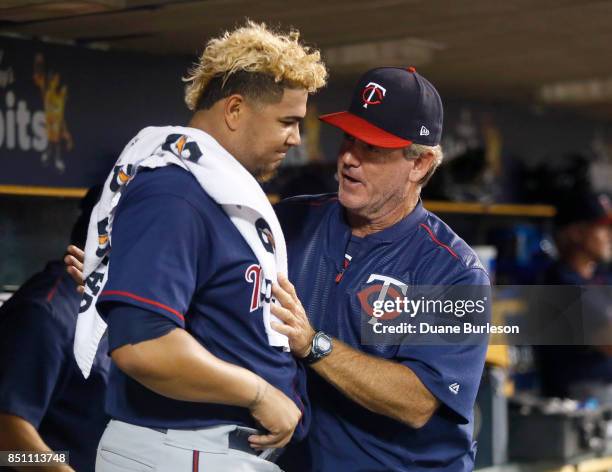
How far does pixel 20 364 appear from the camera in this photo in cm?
255

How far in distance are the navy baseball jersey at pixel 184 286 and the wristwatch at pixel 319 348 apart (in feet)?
0.27

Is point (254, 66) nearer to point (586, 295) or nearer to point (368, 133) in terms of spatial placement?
point (368, 133)

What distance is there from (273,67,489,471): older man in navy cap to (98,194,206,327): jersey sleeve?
507mm

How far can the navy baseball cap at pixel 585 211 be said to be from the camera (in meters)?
5.28

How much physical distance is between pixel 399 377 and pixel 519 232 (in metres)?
3.75

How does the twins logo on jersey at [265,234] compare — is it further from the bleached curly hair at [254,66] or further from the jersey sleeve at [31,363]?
the jersey sleeve at [31,363]

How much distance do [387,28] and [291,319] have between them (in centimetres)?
179

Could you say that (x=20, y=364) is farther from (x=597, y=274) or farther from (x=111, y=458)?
(x=597, y=274)

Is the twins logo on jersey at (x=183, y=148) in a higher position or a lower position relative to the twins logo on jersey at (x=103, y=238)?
higher

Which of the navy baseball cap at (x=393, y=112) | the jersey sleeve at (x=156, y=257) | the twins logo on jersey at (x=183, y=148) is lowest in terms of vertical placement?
the jersey sleeve at (x=156, y=257)

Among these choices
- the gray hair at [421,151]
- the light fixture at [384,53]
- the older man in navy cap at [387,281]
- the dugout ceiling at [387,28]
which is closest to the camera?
the older man in navy cap at [387,281]

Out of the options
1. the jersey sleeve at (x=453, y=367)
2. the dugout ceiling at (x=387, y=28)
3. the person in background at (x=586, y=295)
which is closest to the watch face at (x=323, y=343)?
the jersey sleeve at (x=453, y=367)


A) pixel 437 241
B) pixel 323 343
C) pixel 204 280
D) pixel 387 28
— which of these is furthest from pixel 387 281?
pixel 387 28

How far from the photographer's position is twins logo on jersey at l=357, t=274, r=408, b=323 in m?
2.29
